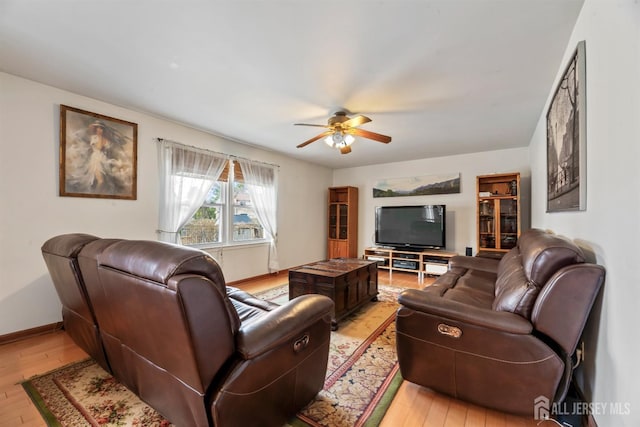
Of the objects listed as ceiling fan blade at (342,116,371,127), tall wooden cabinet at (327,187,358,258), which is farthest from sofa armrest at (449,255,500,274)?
tall wooden cabinet at (327,187,358,258)

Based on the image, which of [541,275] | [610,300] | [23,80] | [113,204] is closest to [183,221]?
[113,204]

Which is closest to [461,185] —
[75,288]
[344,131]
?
[344,131]

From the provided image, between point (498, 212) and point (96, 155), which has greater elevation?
point (96, 155)

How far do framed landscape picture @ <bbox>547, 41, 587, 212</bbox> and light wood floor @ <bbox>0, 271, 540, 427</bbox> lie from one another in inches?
52.3

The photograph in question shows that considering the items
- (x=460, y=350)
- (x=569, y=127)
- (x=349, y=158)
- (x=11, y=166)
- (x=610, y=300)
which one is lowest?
(x=460, y=350)

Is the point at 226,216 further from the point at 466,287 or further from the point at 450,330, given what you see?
the point at 450,330

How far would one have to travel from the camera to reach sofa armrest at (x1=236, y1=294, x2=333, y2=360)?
3.59ft

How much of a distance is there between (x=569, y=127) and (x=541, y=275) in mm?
1095

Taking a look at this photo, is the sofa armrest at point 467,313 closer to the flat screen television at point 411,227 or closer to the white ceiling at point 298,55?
the white ceiling at point 298,55

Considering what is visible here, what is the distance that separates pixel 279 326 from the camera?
121 cm

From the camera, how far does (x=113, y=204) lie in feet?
9.66

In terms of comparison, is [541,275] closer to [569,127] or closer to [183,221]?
[569,127]

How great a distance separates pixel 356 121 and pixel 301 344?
2.18 m

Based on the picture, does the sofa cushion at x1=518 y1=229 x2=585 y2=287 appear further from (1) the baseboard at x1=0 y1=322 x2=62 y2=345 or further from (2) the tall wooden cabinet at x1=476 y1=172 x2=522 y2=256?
(1) the baseboard at x1=0 y1=322 x2=62 y2=345
